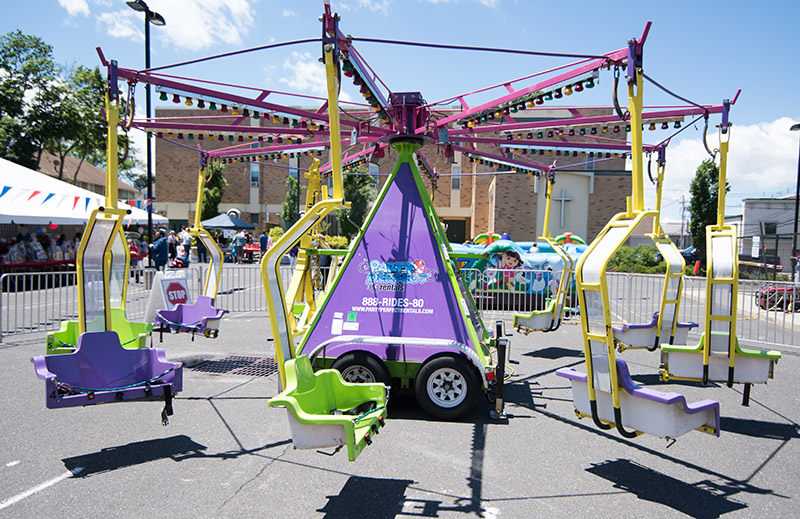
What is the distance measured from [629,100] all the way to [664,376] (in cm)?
385

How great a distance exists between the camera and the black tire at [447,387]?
5.95m

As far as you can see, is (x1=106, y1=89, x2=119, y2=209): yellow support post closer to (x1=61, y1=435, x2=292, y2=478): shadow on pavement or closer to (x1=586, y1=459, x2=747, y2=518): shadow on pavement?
(x1=61, y1=435, x2=292, y2=478): shadow on pavement

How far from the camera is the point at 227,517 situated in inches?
153

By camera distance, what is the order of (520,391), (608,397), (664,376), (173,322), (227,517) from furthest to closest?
1. (173,322)
2. (520,391)
3. (664,376)
4. (608,397)
5. (227,517)

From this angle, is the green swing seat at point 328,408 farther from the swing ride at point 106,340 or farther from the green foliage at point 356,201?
the green foliage at point 356,201

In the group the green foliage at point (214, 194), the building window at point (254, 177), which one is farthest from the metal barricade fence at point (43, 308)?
the building window at point (254, 177)

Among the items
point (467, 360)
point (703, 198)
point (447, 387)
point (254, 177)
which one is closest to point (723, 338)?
point (467, 360)

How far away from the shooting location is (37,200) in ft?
59.6

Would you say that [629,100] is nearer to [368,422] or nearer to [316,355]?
[368,422]

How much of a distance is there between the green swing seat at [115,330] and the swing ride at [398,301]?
0.62ft

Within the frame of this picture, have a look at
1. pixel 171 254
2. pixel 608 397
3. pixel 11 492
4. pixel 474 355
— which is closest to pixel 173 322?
pixel 11 492

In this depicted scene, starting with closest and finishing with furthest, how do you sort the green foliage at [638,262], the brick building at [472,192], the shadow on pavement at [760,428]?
1. the shadow on pavement at [760,428]
2. the green foliage at [638,262]
3. the brick building at [472,192]

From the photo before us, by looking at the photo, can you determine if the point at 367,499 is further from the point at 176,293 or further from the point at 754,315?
the point at 754,315

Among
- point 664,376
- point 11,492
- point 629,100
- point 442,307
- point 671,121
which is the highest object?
point 671,121
